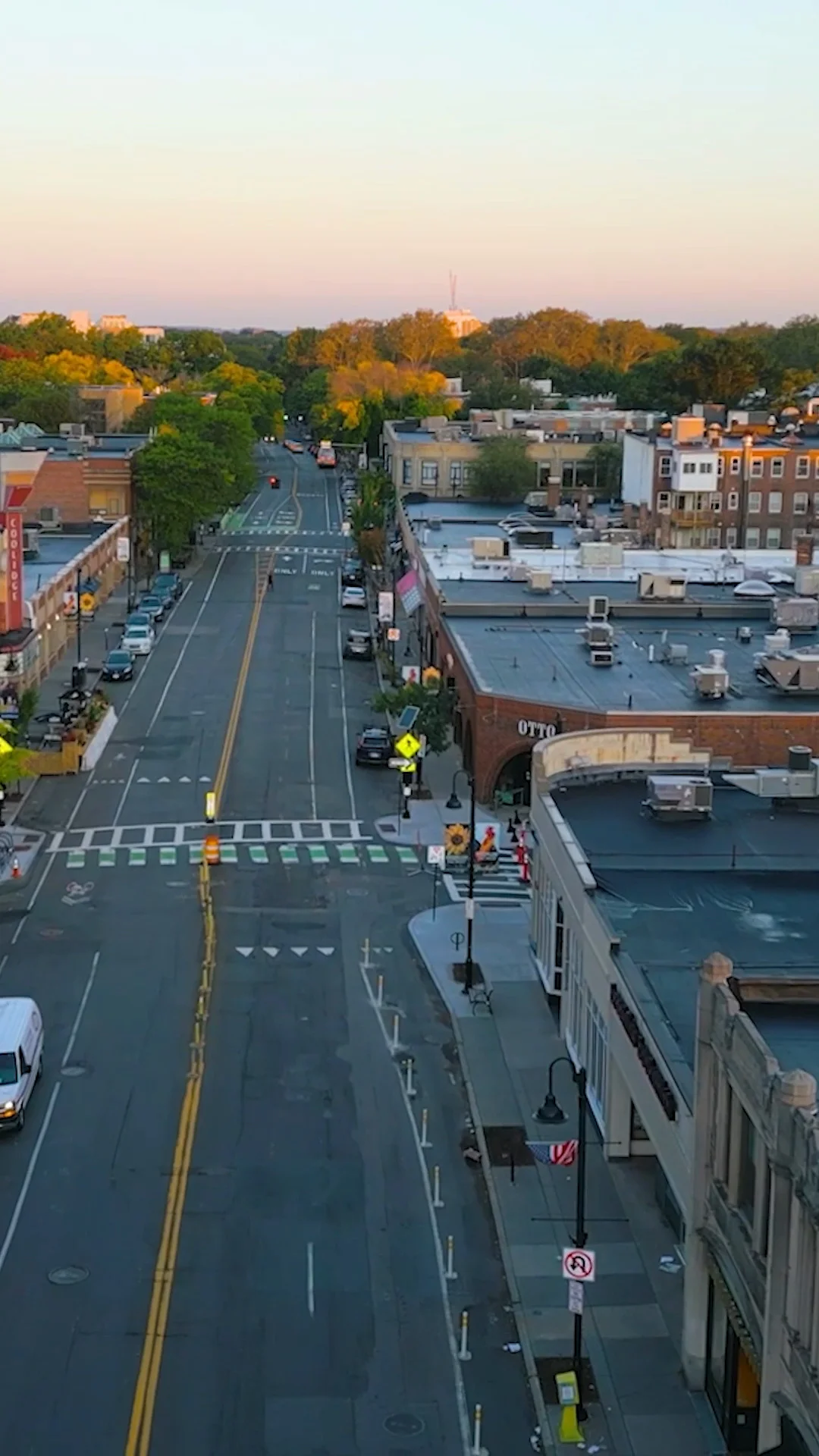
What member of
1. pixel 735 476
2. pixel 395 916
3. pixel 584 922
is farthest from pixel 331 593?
pixel 584 922

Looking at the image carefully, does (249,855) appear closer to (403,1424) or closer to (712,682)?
(712,682)

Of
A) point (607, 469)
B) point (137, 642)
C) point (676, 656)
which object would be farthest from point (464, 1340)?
point (607, 469)

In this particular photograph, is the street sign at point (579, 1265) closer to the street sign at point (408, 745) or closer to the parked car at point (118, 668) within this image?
the street sign at point (408, 745)

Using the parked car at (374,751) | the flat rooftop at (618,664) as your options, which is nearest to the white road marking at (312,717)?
the parked car at (374,751)

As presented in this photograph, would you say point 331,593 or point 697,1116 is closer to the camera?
point 697,1116

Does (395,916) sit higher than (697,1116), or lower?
lower

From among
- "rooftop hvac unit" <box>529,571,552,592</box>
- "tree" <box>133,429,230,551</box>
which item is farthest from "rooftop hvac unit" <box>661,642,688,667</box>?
"tree" <box>133,429,230,551</box>

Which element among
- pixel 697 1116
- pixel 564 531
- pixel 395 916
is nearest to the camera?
pixel 697 1116

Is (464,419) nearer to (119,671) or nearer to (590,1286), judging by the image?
(119,671)
